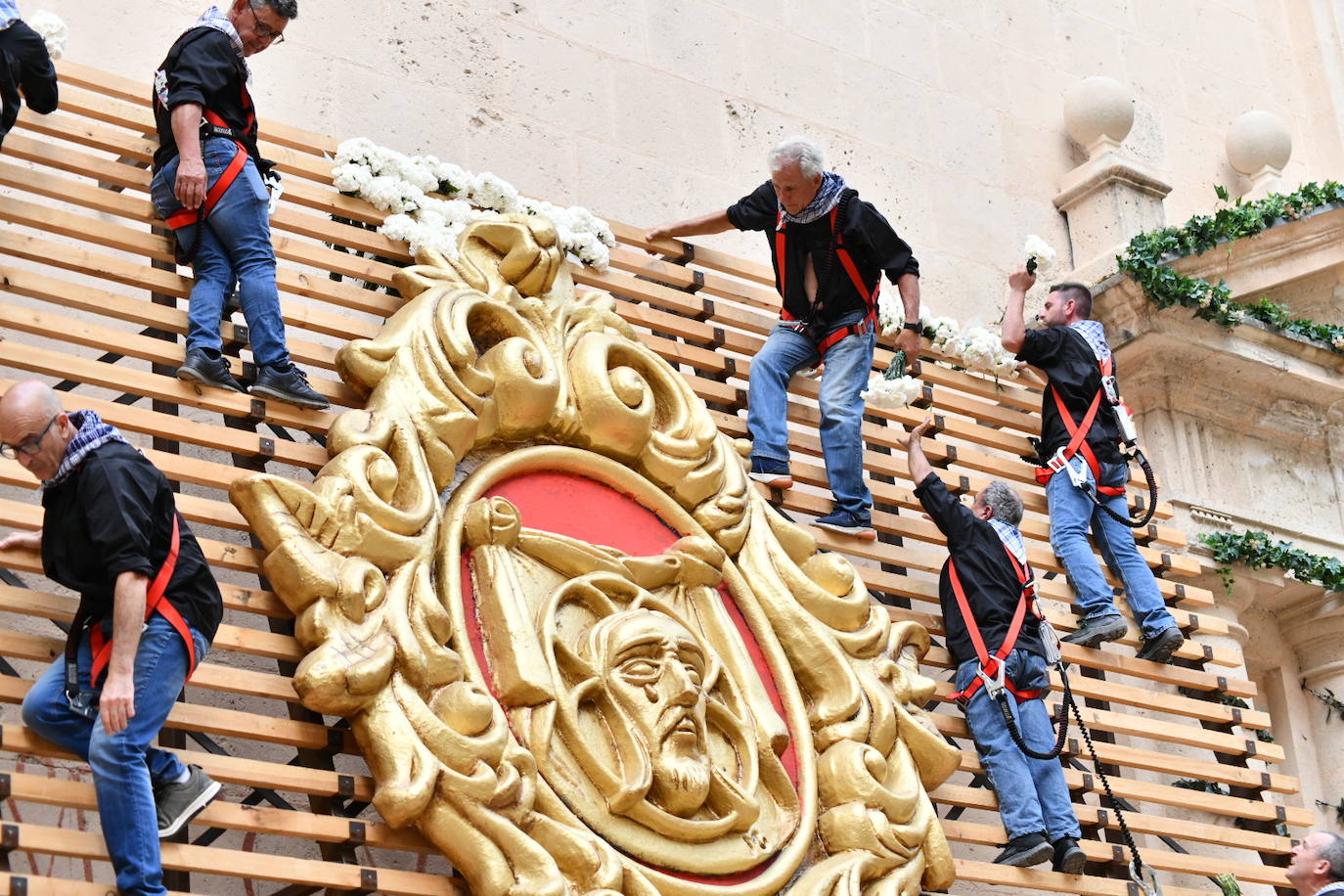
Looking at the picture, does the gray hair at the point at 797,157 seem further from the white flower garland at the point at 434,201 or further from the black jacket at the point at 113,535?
the black jacket at the point at 113,535

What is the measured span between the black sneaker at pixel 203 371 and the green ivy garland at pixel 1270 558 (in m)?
4.39

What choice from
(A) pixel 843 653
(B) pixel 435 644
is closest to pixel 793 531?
(A) pixel 843 653

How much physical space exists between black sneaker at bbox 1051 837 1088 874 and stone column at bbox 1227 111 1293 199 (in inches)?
183

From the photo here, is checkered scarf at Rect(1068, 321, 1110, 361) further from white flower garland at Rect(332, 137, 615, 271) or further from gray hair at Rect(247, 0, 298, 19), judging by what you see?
gray hair at Rect(247, 0, 298, 19)

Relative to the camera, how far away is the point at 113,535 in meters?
4.70

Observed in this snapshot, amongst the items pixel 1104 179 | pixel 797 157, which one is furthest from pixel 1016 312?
pixel 1104 179

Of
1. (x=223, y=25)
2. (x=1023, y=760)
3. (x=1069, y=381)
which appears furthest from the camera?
(x=1069, y=381)

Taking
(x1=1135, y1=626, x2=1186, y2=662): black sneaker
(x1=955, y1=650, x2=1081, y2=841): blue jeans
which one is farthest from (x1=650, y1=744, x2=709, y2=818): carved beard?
(x1=1135, y1=626, x2=1186, y2=662): black sneaker

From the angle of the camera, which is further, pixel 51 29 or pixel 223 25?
pixel 51 29

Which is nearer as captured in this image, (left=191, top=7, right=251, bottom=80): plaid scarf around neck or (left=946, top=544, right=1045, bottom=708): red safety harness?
(left=191, top=7, right=251, bottom=80): plaid scarf around neck

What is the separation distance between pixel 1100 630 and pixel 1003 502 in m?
0.60

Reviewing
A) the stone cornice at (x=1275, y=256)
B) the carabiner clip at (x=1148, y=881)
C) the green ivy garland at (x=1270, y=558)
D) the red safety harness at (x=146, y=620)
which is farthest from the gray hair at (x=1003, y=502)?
the red safety harness at (x=146, y=620)

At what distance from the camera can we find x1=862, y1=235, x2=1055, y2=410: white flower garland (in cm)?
760

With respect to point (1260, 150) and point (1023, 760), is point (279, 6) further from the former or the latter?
point (1260, 150)
